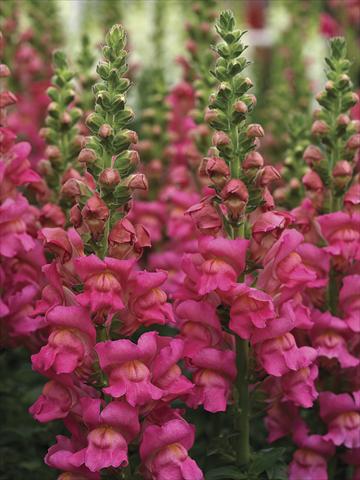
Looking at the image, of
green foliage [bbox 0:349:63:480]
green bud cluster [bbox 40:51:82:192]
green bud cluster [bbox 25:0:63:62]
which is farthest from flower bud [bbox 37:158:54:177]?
green bud cluster [bbox 25:0:63:62]

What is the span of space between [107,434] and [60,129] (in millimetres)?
711

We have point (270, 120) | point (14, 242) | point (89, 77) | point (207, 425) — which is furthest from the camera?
point (270, 120)

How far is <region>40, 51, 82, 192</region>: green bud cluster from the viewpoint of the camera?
1916 millimetres

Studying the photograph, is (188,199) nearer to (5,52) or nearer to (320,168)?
(320,168)

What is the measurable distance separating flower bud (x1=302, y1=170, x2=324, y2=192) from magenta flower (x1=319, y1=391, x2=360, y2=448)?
15.0 inches

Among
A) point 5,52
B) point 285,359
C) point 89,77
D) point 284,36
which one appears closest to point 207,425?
point 285,359

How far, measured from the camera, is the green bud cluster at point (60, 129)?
192 cm

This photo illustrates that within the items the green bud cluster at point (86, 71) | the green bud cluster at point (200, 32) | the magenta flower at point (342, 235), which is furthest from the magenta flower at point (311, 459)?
the green bud cluster at point (200, 32)

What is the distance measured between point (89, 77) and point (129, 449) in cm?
105

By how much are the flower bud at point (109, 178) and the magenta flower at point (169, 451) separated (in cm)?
38

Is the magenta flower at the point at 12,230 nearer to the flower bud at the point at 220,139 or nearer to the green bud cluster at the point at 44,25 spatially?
the flower bud at the point at 220,139

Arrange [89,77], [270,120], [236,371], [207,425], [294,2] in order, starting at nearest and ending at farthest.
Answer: [236,371] → [207,425] → [89,77] → [270,120] → [294,2]

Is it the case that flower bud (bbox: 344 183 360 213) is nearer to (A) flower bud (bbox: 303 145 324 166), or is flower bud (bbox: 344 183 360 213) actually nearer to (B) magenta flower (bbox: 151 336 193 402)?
(A) flower bud (bbox: 303 145 324 166)

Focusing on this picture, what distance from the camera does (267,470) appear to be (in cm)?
167
